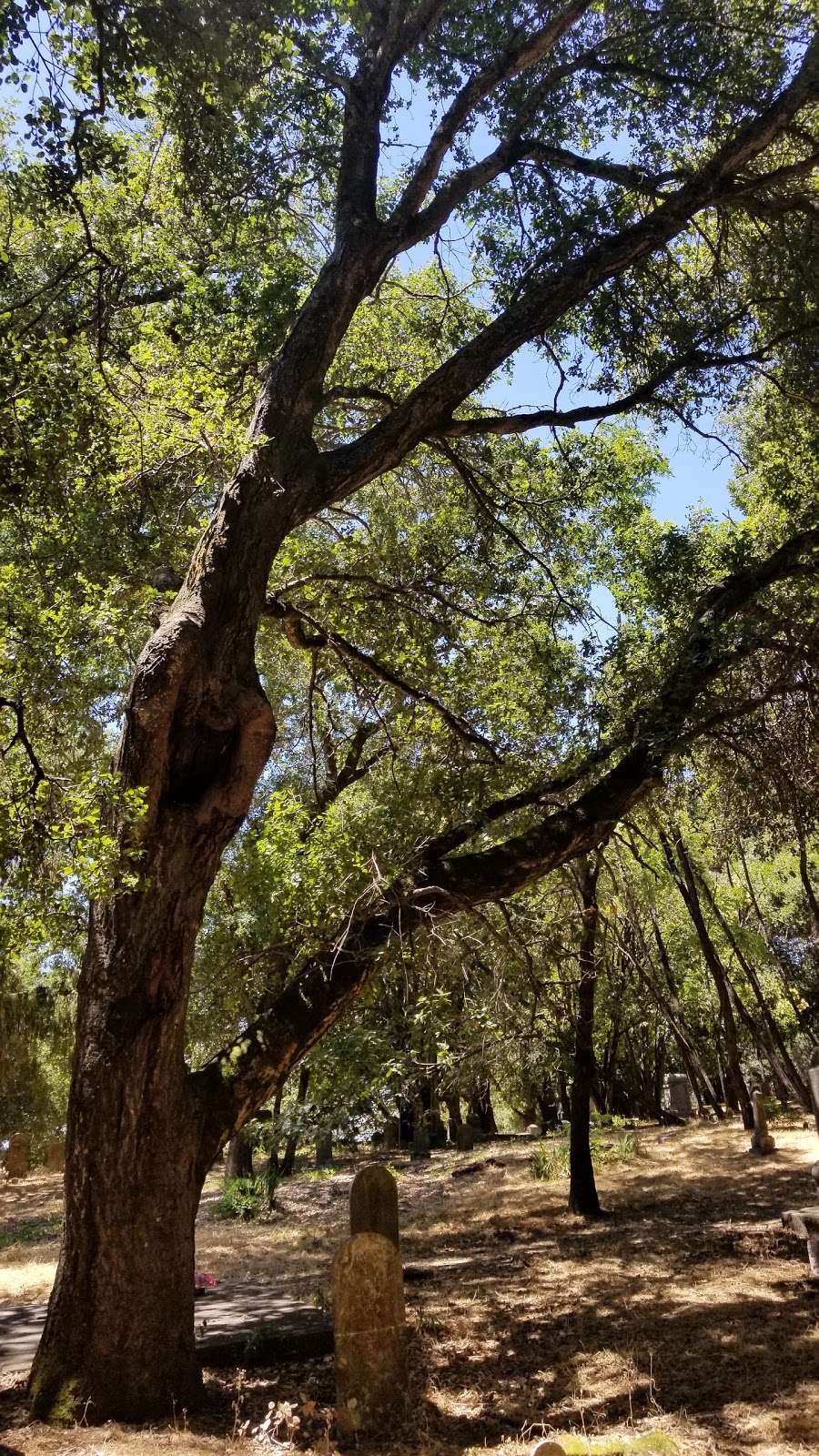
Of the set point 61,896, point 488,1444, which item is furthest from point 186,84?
point 488,1444

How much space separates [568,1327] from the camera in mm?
7902

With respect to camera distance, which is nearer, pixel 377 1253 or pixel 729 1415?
pixel 729 1415

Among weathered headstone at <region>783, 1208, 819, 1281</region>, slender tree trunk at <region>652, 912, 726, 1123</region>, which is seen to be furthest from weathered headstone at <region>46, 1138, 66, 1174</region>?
weathered headstone at <region>783, 1208, 819, 1281</region>

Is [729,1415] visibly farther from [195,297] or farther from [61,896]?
[195,297]

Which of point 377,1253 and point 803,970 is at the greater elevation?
point 803,970

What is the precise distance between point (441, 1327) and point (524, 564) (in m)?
7.12

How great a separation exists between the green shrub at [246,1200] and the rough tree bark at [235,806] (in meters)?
11.3

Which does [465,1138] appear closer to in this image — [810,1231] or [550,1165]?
[550,1165]

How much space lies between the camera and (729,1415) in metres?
5.35

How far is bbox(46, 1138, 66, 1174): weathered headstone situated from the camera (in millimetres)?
28766

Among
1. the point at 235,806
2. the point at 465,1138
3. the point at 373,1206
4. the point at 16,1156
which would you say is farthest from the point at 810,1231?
the point at 16,1156

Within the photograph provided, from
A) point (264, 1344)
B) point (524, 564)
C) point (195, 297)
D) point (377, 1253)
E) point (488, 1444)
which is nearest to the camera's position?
point (488, 1444)

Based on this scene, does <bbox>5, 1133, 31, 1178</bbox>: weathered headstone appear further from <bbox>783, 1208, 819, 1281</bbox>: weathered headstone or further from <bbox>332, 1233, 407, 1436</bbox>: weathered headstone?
<bbox>332, 1233, 407, 1436</bbox>: weathered headstone

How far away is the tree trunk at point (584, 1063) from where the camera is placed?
1288cm
